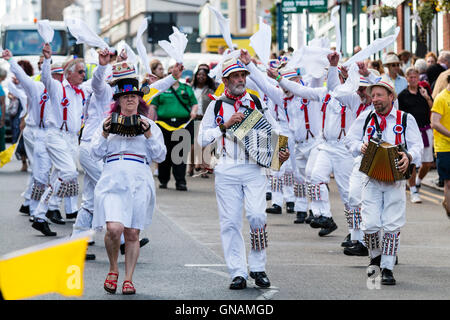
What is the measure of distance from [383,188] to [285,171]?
584 cm

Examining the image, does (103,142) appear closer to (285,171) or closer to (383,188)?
(383,188)

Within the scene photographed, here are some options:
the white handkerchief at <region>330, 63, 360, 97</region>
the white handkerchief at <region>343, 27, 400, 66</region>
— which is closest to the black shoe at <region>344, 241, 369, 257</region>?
the white handkerchief at <region>330, 63, 360, 97</region>

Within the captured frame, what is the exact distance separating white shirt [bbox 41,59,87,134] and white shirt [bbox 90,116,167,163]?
12.4 ft

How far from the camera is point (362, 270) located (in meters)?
9.36

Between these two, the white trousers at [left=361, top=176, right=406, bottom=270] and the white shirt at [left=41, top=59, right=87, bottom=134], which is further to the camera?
the white shirt at [left=41, top=59, right=87, bottom=134]

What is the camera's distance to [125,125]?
793 cm

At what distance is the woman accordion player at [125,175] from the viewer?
26.0ft

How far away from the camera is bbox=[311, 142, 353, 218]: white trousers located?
37.8 ft

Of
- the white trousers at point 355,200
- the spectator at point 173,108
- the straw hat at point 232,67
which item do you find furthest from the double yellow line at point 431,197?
the straw hat at point 232,67

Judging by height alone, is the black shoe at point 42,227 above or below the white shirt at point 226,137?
below

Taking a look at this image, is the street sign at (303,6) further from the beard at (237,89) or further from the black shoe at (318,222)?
the beard at (237,89)

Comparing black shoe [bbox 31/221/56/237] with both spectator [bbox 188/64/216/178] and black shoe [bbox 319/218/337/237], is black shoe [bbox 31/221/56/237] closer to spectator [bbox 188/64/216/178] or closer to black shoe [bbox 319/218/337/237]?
black shoe [bbox 319/218/337/237]

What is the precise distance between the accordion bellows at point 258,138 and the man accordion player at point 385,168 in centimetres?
83

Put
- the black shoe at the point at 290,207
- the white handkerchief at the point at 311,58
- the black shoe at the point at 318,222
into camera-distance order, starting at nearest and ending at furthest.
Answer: the white handkerchief at the point at 311,58, the black shoe at the point at 318,222, the black shoe at the point at 290,207
